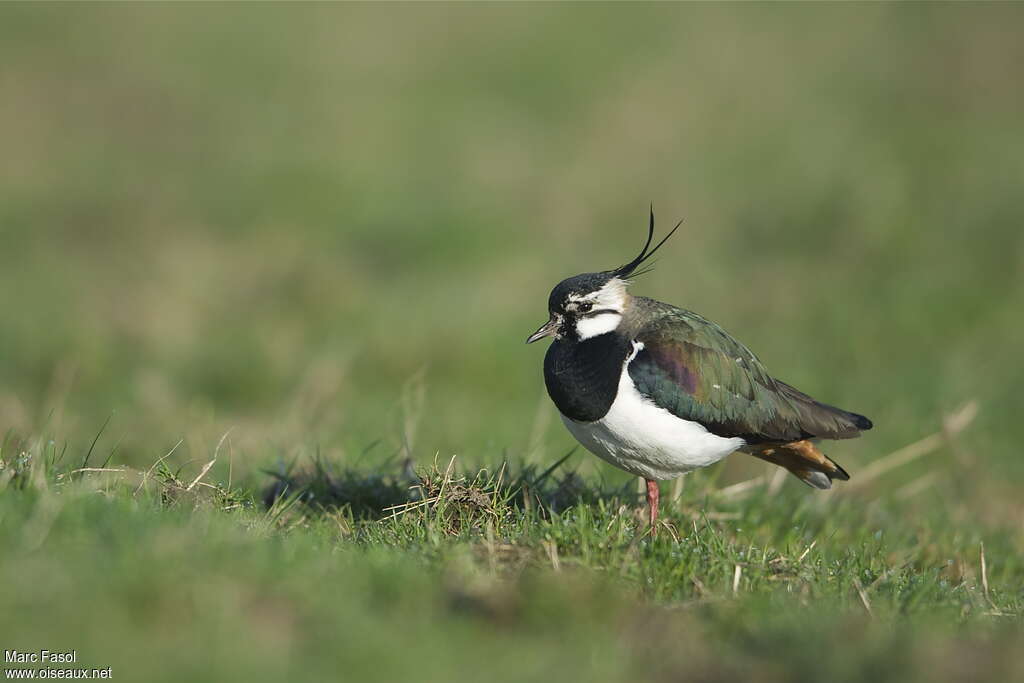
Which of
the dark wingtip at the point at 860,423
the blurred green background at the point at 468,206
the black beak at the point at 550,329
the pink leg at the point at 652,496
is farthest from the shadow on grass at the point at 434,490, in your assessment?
the dark wingtip at the point at 860,423

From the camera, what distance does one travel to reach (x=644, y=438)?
195 inches

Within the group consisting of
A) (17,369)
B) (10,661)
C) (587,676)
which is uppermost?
(587,676)

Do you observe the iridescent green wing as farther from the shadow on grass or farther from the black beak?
the shadow on grass

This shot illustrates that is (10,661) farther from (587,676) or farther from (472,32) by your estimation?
(472,32)

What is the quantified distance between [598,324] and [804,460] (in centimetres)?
130

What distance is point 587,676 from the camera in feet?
11.6

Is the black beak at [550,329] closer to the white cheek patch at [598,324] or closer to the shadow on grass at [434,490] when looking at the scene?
the white cheek patch at [598,324]

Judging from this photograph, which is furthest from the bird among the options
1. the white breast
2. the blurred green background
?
the blurred green background

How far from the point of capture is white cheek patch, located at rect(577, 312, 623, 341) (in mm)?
5367

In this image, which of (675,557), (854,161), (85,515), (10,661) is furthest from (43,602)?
(854,161)

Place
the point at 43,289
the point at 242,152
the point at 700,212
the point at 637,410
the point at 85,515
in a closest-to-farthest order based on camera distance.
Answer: the point at 85,515 < the point at 637,410 < the point at 43,289 < the point at 700,212 < the point at 242,152

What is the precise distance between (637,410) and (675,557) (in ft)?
2.56

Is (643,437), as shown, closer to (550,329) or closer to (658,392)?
(658,392)

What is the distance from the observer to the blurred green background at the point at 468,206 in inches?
357
